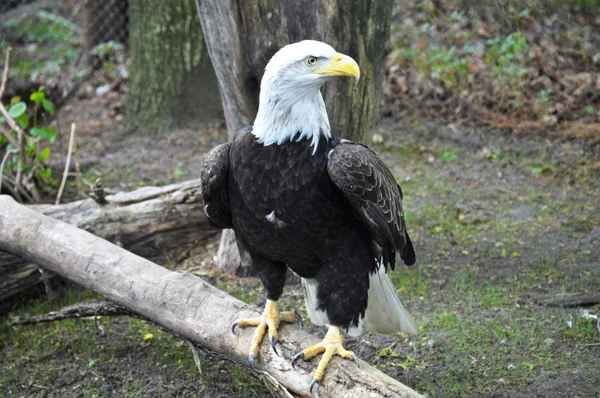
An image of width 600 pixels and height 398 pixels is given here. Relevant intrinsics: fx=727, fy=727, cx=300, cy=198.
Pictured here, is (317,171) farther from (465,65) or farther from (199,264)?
(465,65)

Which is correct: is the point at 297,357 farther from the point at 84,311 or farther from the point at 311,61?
the point at 84,311

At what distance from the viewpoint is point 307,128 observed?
10.2 feet

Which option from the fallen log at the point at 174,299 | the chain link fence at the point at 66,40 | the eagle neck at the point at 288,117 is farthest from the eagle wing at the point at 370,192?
the chain link fence at the point at 66,40

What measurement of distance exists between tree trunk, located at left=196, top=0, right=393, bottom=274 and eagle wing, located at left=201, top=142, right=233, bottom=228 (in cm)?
83

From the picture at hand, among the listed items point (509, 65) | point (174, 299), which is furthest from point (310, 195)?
point (509, 65)

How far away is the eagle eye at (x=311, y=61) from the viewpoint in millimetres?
2990

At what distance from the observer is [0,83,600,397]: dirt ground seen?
145 inches

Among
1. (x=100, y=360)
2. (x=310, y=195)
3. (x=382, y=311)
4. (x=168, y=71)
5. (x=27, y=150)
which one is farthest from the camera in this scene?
(x=168, y=71)

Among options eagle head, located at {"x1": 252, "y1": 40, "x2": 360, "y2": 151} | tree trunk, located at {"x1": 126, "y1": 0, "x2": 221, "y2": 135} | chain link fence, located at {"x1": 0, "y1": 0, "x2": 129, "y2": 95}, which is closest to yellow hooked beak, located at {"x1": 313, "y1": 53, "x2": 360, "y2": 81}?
eagle head, located at {"x1": 252, "y1": 40, "x2": 360, "y2": 151}

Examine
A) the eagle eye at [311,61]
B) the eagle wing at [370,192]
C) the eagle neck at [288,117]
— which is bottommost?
the eagle wing at [370,192]

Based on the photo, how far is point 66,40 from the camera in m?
10.5

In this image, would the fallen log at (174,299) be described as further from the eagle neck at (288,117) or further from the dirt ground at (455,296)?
the eagle neck at (288,117)

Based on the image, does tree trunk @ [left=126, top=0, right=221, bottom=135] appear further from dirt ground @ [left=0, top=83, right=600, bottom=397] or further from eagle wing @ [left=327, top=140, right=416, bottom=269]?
eagle wing @ [left=327, top=140, right=416, bottom=269]

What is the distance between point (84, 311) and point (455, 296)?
217 centimetres
